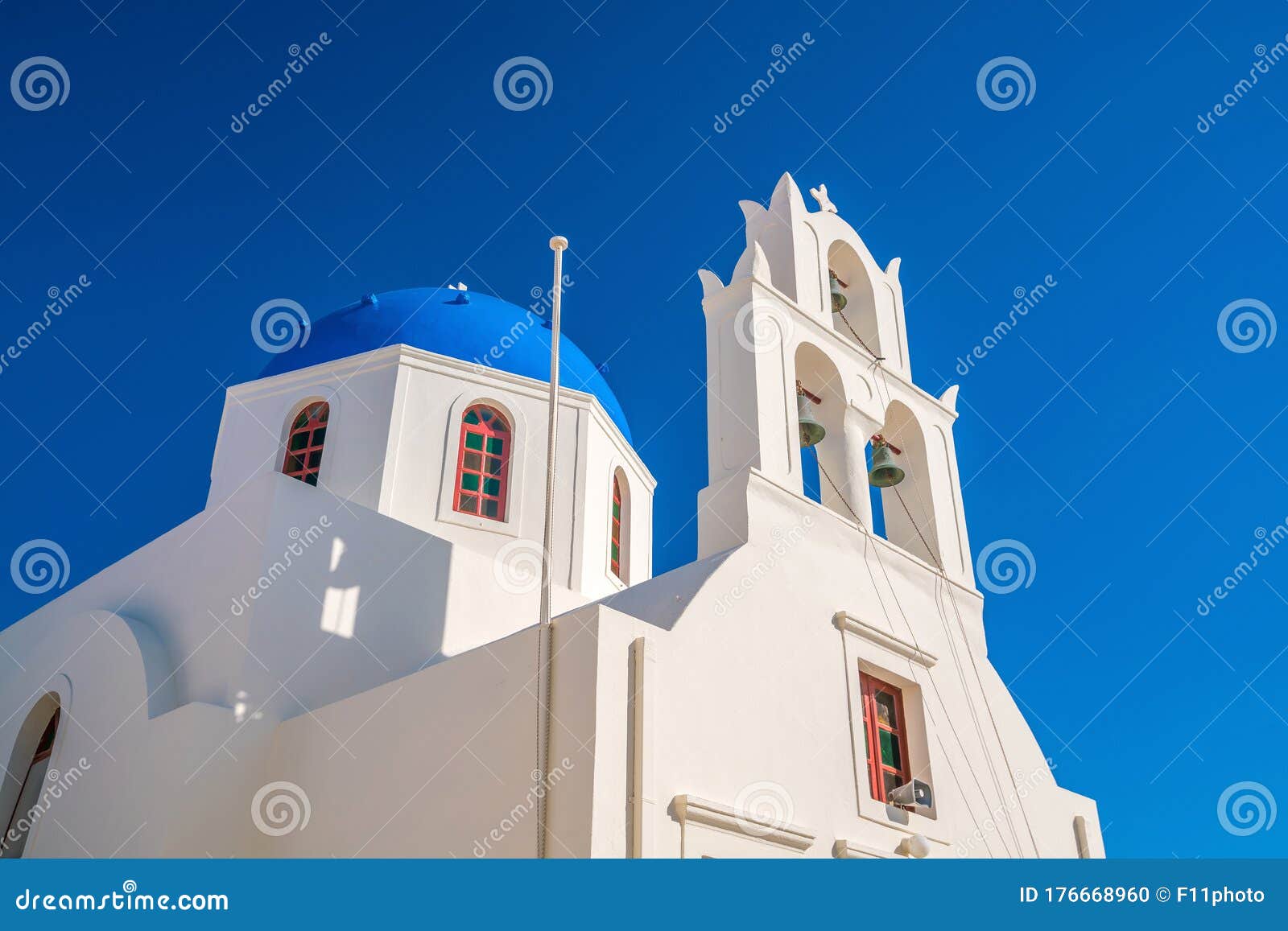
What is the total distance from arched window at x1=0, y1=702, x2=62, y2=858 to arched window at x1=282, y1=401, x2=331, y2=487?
357 cm

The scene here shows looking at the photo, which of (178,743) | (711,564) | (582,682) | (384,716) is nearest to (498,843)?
(582,682)

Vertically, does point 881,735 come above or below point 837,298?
below

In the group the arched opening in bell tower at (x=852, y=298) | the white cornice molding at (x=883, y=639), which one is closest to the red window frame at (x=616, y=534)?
the arched opening in bell tower at (x=852, y=298)

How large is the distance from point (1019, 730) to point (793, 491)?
310 centimetres

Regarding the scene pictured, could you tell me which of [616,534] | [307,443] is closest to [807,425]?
[616,534]

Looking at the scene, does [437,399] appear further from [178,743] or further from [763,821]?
[763,821]

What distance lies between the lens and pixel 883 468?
9906mm

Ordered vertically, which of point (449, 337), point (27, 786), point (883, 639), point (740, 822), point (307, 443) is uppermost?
point (449, 337)

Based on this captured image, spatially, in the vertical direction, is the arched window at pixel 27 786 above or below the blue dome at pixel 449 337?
below

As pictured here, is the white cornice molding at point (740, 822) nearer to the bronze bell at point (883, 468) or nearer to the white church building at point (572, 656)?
the white church building at point (572, 656)

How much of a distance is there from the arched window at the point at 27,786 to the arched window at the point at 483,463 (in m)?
4.30

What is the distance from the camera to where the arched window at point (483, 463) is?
12188 mm

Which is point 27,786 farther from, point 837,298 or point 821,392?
point 837,298

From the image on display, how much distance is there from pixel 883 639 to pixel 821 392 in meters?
2.46
